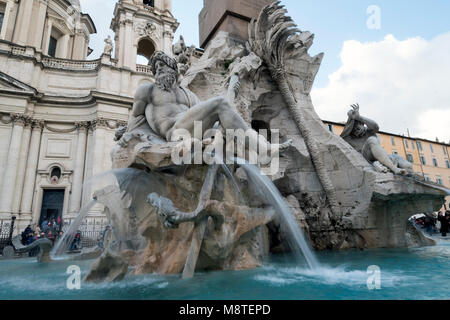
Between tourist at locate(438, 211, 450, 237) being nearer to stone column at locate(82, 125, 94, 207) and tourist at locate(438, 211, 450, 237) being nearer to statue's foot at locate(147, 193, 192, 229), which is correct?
statue's foot at locate(147, 193, 192, 229)

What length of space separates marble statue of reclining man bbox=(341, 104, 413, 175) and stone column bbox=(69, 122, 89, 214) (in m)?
19.5

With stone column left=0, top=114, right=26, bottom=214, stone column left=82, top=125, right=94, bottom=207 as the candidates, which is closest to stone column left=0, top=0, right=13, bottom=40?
stone column left=0, top=114, right=26, bottom=214

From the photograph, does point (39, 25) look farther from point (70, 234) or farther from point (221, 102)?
point (221, 102)

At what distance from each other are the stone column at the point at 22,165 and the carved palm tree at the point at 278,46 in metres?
20.6

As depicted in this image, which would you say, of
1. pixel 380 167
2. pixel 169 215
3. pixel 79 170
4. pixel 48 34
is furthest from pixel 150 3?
pixel 169 215

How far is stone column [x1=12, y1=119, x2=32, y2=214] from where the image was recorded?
1923cm

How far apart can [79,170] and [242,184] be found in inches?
825

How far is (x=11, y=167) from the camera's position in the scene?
63.6 feet

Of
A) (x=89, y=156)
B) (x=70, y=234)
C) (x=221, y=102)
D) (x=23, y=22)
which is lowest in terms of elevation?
(x=70, y=234)
